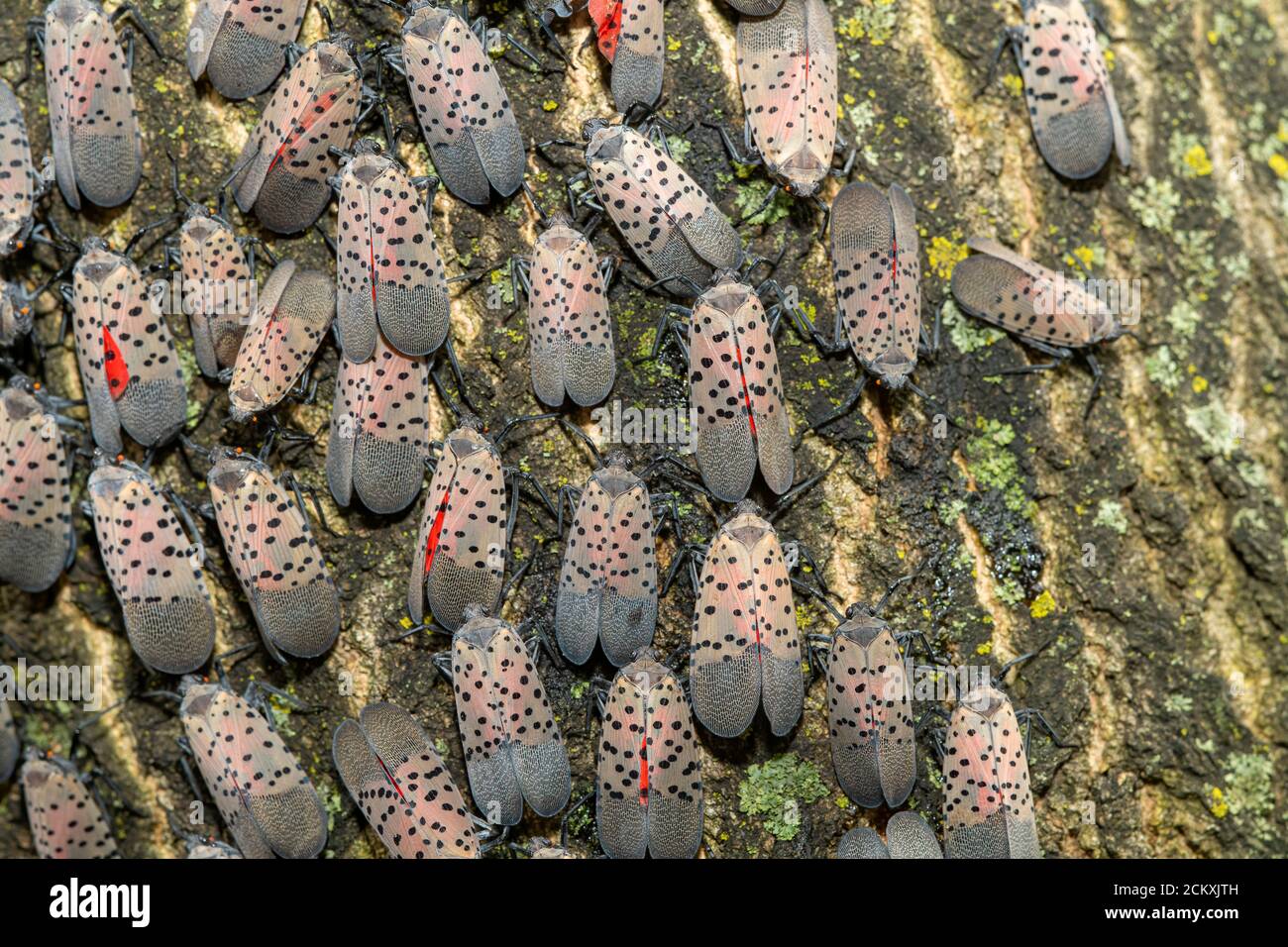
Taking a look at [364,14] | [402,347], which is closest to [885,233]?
[402,347]

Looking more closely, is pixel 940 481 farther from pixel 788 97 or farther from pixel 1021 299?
pixel 788 97

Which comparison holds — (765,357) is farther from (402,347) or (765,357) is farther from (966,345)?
(402,347)

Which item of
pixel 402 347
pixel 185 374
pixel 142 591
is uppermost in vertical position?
pixel 402 347

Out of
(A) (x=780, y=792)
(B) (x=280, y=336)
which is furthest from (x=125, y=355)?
(A) (x=780, y=792)

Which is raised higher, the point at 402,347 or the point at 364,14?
the point at 364,14

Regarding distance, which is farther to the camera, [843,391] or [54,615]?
[54,615]

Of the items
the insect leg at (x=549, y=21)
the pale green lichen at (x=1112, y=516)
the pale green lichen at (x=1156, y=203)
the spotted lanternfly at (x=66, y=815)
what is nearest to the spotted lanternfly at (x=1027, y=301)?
the pale green lichen at (x=1156, y=203)
